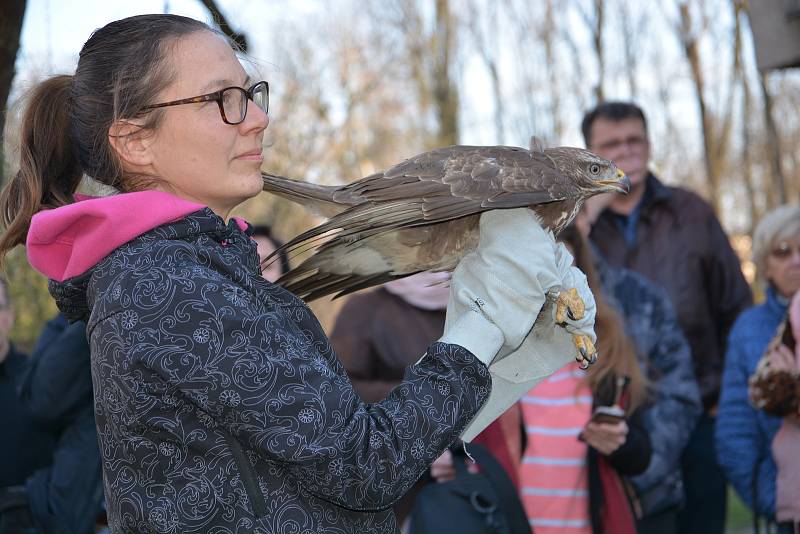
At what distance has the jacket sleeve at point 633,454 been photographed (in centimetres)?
353

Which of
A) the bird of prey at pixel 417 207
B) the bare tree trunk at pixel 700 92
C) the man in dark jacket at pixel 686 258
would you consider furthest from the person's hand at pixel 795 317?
the bare tree trunk at pixel 700 92

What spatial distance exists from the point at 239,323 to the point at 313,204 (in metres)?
1.01

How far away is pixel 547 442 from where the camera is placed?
354 cm

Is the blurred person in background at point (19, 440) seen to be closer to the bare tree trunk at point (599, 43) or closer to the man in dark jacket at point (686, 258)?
the man in dark jacket at point (686, 258)

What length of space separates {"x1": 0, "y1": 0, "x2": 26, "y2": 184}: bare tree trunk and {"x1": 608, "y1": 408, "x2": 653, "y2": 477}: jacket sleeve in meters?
2.59

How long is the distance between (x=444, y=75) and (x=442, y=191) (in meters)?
15.6

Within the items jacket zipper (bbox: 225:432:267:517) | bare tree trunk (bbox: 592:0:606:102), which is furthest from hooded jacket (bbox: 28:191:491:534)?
bare tree trunk (bbox: 592:0:606:102)

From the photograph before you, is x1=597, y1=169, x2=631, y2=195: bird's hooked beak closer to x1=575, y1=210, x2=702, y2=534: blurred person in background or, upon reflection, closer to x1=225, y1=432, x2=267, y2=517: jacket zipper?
x1=575, y1=210, x2=702, y2=534: blurred person in background

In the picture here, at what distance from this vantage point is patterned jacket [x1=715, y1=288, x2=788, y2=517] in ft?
12.7

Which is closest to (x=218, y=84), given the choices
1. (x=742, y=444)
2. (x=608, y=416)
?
(x=608, y=416)

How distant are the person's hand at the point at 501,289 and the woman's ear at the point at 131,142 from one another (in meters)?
0.66

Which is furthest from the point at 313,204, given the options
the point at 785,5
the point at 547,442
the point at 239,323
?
the point at 785,5

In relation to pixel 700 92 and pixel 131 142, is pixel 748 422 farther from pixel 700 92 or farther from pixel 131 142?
pixel 700 92

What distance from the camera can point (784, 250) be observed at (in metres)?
4.22
